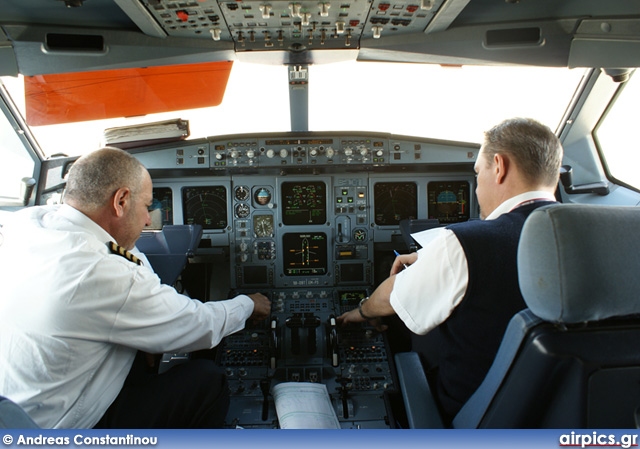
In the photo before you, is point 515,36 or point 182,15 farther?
point 515,36

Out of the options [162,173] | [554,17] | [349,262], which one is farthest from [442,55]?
[162,173]

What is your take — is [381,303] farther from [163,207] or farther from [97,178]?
[163,207]

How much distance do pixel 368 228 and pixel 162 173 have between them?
1793 millimetres

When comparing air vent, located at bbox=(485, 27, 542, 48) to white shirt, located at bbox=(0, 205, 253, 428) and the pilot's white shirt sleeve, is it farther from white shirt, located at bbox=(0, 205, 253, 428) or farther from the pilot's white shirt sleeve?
white shirt, located at bbox=(0, 205, 253, 428)

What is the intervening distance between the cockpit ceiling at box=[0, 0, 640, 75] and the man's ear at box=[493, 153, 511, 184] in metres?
1.08

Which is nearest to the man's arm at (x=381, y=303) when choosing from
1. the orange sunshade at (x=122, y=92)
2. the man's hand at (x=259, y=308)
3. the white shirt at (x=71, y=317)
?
the man's hand at (x=259, y=308)

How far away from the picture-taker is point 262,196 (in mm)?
3453

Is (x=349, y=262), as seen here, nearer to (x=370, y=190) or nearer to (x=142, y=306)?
(x=370, y=190)

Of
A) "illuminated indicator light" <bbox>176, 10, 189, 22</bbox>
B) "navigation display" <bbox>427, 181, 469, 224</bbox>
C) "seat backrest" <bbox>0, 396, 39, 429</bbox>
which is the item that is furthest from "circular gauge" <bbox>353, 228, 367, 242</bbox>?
"seat backrest" <bbox>0, 396, 39, 429</bbox>

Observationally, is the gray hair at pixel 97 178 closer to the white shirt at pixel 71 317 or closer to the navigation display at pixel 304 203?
the white shirt at pixel 71 317

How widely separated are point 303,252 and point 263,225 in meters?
0.42

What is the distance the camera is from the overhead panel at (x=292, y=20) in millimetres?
2018

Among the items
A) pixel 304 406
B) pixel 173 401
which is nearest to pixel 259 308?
pixel 304 406

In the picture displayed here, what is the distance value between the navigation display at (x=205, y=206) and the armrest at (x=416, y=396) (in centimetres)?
231
